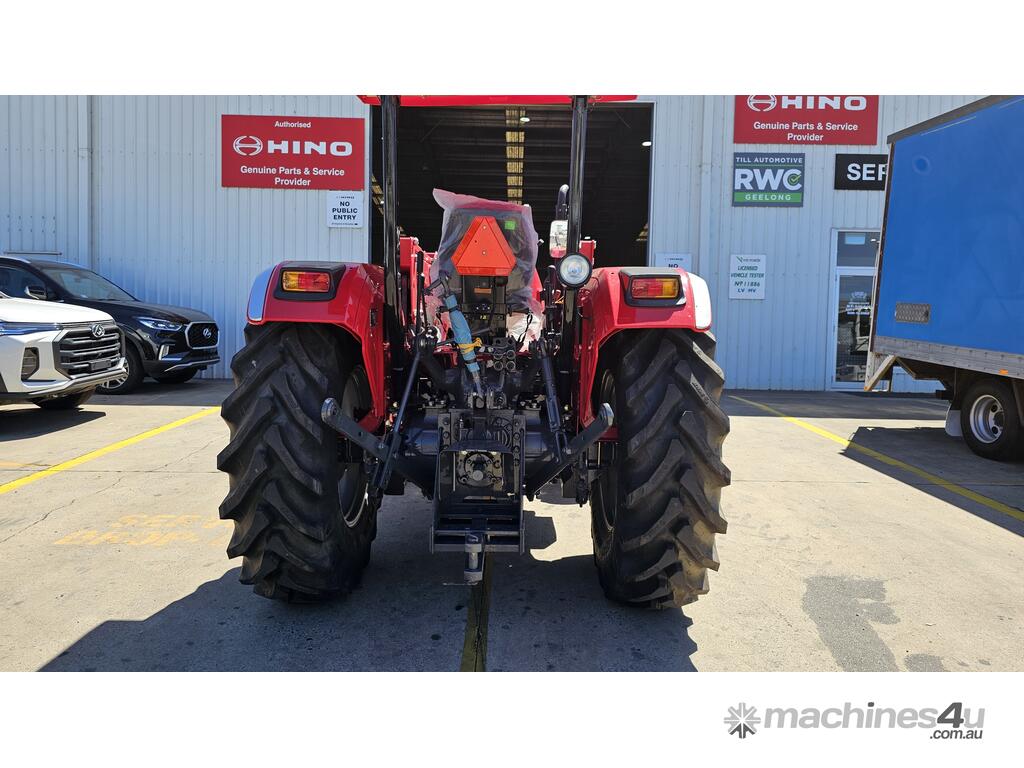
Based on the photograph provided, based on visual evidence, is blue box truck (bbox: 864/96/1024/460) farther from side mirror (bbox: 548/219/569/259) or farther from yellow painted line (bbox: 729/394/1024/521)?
side mirror (bbox: 548/219/569/259)

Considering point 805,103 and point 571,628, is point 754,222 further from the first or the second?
point 571,628

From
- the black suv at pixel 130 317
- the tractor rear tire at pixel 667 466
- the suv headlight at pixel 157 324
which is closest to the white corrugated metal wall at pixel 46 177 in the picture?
the black suv at pixel 130 317

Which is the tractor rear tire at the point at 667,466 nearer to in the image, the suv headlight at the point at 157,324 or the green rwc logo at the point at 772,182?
the suv headlight at the point at 157,324

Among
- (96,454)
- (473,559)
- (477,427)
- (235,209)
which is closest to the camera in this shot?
(473,559)

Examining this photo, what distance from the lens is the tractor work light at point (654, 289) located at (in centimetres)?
292

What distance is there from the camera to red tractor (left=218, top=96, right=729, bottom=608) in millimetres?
2791

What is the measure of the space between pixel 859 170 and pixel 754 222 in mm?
2016

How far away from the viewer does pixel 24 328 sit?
6.69 meters

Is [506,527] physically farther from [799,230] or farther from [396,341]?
[799,230]

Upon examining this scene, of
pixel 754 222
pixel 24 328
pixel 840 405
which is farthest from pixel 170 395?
pixel 840 405

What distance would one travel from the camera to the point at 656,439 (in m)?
2.82

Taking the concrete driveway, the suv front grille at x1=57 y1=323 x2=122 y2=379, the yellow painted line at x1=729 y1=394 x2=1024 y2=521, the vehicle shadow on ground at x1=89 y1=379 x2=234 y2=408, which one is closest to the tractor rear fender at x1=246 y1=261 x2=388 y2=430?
the concrete driveway

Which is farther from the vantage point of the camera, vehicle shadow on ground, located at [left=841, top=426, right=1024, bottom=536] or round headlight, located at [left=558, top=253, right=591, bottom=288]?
vehicle shadow on ground, located at [left=841, top=426, right=1024, bottom=536]

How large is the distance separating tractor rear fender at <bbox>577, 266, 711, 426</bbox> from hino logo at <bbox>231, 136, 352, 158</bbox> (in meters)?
9.59
